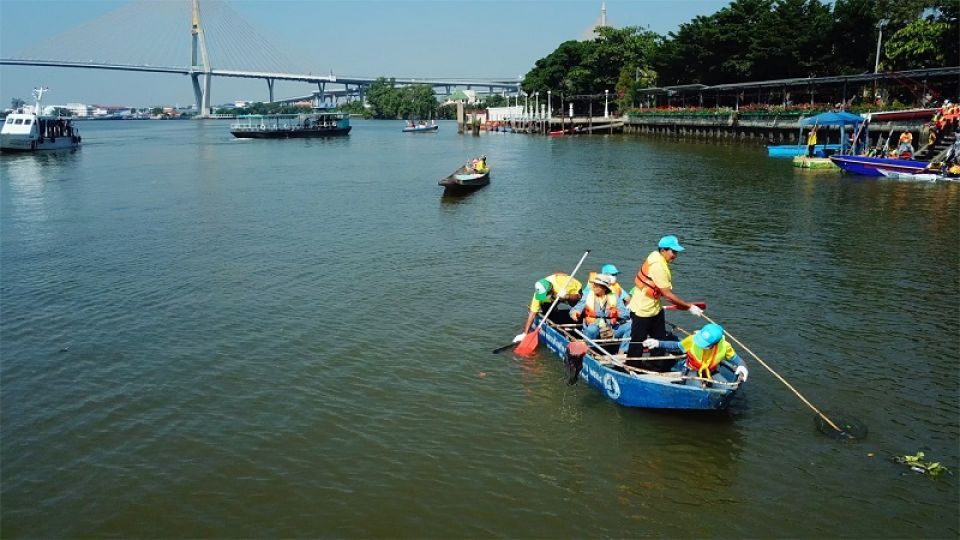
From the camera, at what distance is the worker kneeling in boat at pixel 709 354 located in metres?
10.7

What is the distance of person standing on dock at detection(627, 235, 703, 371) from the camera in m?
11.0

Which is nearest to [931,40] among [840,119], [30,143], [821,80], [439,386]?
[821,80]

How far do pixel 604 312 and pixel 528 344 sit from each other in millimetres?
1645

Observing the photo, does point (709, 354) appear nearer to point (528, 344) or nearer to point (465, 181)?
point (528, 344)

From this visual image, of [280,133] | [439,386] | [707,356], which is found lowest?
[439,386]

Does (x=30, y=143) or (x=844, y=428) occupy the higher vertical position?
(x=30, y=143)

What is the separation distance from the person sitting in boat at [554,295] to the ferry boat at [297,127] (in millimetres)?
88634

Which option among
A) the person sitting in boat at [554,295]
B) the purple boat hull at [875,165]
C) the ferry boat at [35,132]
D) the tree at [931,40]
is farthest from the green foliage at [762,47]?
the ferry boat at [35,132]

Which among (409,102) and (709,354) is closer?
(709,354)

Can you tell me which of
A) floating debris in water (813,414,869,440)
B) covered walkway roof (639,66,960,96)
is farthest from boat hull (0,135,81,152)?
floating debris in water (813,414,869,440)

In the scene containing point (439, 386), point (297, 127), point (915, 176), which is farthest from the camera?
point (297, 127)

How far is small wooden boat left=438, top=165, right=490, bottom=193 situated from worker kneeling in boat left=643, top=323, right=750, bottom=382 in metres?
26.4

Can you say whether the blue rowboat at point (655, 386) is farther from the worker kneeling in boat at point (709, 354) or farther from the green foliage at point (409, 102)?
the green foliage at point (409, 102)

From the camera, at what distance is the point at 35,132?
65.7 m
